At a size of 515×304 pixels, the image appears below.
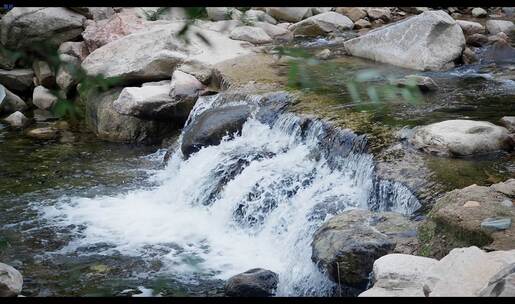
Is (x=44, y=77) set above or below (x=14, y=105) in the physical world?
above

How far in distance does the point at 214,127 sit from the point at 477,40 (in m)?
5.62

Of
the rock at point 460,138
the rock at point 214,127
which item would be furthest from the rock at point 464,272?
the rock at point 214,127

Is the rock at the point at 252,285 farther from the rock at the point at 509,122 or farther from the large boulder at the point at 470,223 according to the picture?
the rock at the point at 509,122

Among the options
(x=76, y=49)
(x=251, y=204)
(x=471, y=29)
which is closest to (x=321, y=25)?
(x=471, y=29)

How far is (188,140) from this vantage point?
8469mm

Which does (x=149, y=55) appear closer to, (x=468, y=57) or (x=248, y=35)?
(x=248, y=35)

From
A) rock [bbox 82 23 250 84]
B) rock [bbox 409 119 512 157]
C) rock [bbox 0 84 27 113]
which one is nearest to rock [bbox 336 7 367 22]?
rock [bbox 82 23 250 84]

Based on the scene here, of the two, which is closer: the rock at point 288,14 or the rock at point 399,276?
the rock at point 399,276

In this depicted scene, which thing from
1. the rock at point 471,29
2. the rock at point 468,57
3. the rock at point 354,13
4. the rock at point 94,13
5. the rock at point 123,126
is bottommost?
the rock at point 123,126

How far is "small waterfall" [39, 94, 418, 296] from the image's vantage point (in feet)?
19.0

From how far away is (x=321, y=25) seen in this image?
13.4 m

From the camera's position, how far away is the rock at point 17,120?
10797 mm

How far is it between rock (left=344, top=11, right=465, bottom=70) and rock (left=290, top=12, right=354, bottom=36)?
282 centimetres

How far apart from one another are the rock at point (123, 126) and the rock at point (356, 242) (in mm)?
5378
